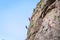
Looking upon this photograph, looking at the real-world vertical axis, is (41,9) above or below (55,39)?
above

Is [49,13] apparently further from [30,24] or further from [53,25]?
[30,24]

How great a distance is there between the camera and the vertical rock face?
994 inches

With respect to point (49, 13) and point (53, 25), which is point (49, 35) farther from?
point (49, 13)

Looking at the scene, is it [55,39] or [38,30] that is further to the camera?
[38,30]

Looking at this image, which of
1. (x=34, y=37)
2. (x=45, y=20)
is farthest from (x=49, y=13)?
(x=34, y=37)

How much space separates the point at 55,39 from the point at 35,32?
393 cm

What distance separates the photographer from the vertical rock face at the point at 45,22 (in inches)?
994

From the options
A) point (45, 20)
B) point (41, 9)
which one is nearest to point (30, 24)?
point (41, 9)

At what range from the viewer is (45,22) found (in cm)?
2642

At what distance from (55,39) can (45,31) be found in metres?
1.35

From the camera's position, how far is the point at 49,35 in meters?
25.2

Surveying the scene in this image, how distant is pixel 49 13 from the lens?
27281 mm

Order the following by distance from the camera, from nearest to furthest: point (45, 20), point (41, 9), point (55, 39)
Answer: point (55, 39) < point (45, 20) < point (41, 9)

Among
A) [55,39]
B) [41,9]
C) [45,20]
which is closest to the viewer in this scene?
[55,39]
